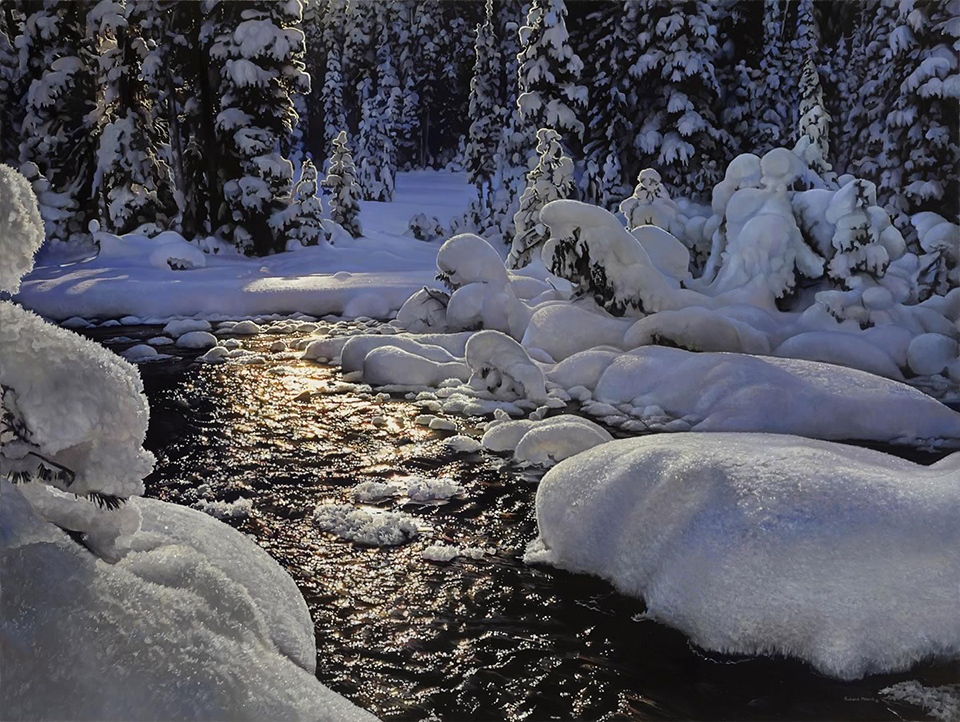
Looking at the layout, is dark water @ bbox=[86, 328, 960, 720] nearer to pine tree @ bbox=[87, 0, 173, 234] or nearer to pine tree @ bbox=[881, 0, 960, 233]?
pine tree @ bbox=[87, 0, 173, 234]

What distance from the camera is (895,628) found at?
13.9 feet

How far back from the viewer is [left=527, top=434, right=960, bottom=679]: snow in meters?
4.25

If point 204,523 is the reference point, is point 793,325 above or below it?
below

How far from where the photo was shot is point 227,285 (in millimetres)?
17438

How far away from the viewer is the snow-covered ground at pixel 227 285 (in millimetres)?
16266

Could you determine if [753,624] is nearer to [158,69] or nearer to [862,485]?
[862,485]

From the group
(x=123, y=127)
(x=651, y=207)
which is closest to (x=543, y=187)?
(x=651, y=207)

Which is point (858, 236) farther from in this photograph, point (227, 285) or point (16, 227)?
point (16, 227)

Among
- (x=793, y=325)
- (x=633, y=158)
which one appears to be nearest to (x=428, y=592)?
(x=793, y=325)

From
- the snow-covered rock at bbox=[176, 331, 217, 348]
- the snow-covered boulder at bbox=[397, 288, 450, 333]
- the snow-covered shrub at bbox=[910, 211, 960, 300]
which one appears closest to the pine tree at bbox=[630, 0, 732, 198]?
the snow-covered shrub at bbox=[910, 211, 960, 300]

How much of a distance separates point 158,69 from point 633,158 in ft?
44.2

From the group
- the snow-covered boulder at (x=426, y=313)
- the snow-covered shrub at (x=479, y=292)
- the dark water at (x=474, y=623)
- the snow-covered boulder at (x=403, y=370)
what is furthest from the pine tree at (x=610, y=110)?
the dark water at (x=474, y=623)

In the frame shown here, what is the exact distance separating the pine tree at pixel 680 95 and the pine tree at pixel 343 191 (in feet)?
33.3

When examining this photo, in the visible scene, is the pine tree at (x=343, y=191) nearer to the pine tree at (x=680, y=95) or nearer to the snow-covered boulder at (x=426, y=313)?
the pine tree at (x=680, y=95)
